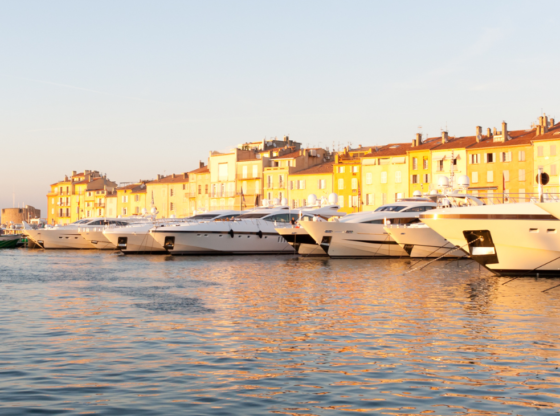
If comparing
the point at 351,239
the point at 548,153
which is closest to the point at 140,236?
the point at 351,239

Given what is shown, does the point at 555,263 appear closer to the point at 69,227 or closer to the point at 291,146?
the point at 69,227

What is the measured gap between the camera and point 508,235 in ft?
95.5

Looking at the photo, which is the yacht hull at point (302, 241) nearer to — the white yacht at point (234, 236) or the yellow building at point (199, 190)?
the white yacht at point (234, 236)

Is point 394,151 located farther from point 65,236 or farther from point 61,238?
point 61,238

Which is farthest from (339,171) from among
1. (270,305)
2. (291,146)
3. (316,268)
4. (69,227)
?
(270,305)

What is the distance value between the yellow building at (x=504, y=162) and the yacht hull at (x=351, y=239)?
32741 millimetres

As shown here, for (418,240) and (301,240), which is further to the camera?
(301,240)

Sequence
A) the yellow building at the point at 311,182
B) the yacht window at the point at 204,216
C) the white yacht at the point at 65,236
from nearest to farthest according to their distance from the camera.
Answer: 1. the yacht window at the point at 204,216
2. the white yacht at the point at 65,236
3. the yellow building at the point at 311,182

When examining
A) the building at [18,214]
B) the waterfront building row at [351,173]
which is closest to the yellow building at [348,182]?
the waterfront building row at [351,173]

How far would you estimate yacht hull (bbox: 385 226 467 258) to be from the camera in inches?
1816

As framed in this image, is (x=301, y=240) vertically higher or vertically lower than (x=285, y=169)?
lower

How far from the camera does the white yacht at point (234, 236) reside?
173ft

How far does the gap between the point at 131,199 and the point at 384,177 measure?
51818 millimetres

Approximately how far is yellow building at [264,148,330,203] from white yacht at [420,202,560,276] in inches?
2640
